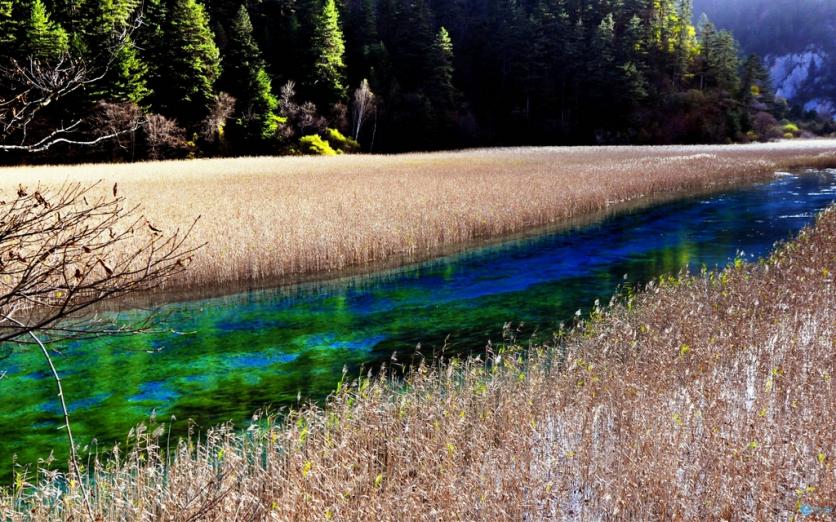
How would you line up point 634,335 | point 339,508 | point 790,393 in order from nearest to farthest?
point 339,508 → point 790,393 → point 634,335

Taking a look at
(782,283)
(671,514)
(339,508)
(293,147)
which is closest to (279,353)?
(339,508)

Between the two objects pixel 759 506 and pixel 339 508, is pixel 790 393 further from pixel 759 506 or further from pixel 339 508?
pixel 339 508

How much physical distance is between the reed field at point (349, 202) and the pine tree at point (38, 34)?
46.5 ft

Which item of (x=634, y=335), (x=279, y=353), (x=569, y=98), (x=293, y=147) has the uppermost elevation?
(x=569, y=98)

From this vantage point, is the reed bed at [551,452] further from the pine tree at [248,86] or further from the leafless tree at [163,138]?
the pine tree at [248,86]

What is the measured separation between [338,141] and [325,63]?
7.60 m

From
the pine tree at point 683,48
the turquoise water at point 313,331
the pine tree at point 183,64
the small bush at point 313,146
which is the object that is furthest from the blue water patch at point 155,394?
the pine tree at point 683,48

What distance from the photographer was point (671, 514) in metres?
4.41

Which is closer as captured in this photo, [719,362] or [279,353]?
[719,362]

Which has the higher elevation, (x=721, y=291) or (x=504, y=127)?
(x=504, y=127)

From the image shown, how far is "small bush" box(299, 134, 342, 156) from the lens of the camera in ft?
168

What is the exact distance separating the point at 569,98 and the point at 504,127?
8073 mm

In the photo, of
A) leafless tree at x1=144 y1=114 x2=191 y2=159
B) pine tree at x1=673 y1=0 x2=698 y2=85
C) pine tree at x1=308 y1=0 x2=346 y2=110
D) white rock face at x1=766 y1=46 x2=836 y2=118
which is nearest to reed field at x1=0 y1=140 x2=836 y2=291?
leafless tree at x1=144 y1=114 x2=191 y2=159

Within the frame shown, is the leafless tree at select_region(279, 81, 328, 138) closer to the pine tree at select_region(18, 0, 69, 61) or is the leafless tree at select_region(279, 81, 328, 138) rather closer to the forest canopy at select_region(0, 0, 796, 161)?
the forest canopy at select_region(0, 0, 796, 161)
